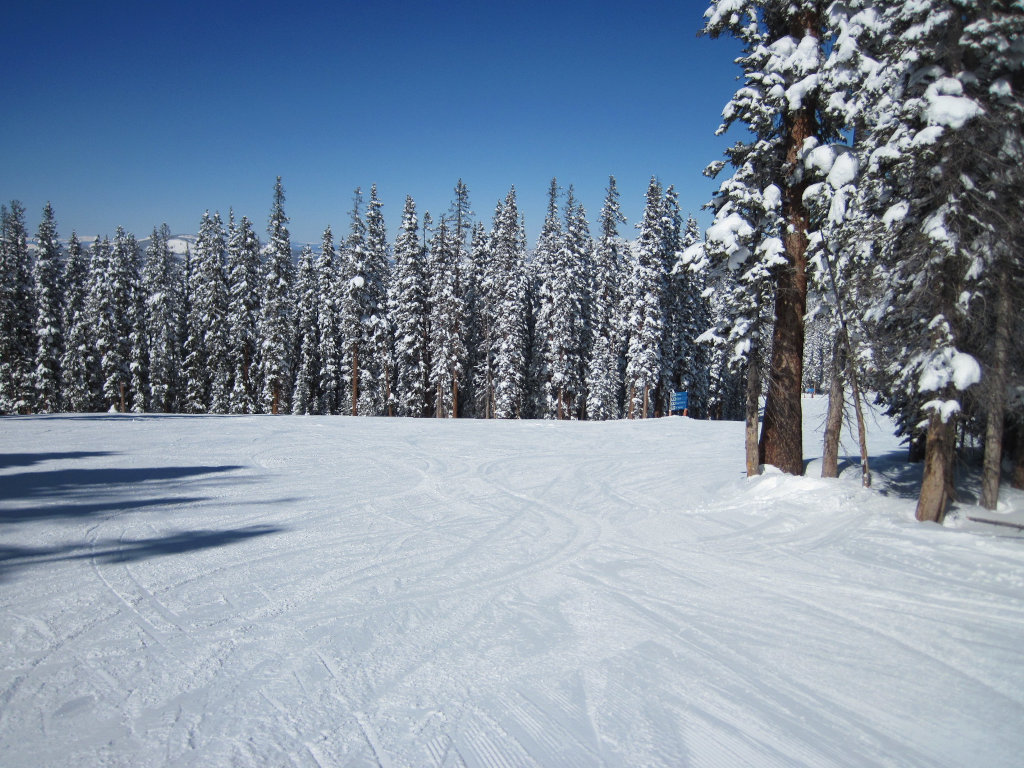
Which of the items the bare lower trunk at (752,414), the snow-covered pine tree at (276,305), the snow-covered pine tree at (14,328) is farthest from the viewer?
the snow-covered pine tree at (276,305)

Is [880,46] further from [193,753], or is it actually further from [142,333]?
[142,333]

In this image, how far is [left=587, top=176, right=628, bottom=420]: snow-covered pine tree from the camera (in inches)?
1751

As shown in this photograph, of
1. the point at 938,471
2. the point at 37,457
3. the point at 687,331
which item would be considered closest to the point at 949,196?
the point at 938,471

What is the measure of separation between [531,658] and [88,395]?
48.6 m

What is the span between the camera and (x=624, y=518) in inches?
378

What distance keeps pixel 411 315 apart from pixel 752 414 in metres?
33.1

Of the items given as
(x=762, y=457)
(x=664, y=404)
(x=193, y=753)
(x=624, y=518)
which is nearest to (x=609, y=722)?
(x=193, y=753)

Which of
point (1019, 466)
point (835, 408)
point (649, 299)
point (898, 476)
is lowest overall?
point (898, 476)

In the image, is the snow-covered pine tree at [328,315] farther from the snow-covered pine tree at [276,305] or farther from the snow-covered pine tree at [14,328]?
the snow-covered pine tree at [14,328]

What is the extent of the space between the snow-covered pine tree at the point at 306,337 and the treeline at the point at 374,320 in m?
0.18

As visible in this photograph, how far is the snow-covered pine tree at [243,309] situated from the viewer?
39938mm

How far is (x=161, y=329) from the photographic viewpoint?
144 feet

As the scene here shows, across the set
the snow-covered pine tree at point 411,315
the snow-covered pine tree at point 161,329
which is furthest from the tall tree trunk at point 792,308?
the snow-covered pine tree at point 161,329

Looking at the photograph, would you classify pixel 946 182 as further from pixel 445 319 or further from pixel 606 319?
pixel 606 319
